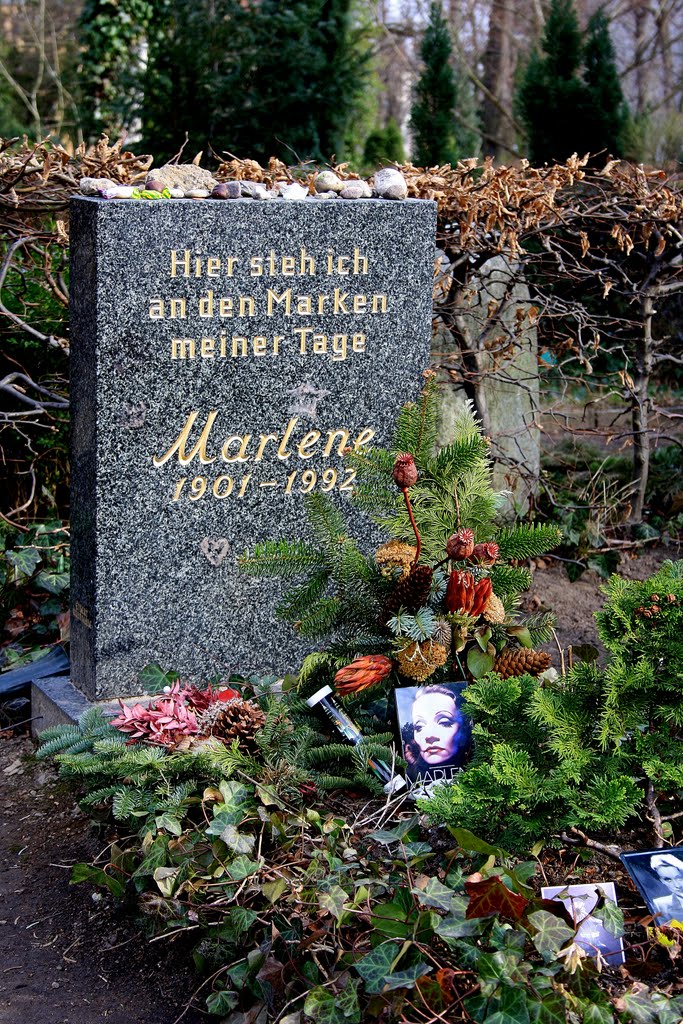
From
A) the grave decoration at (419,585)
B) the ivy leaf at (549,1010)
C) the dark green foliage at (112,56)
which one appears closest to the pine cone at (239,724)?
the grave decoration at (419,585)

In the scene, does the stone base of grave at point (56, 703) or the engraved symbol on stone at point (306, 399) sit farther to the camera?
the engraved symbol on stone at point (306, 399)

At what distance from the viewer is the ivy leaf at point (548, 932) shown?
1.73m

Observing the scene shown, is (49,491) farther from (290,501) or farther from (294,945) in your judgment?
(294,945)

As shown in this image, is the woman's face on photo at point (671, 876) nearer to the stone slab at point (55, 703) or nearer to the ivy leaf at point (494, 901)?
the ivy leaf at point (494, 901)

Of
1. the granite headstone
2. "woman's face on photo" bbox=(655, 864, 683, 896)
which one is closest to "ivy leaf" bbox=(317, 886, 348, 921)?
"woman's face on photo" bbox=(655, 864, 683, 896)

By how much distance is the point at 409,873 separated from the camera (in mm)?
2025

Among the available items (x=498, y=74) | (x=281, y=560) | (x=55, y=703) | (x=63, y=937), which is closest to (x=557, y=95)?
(x=498, y=74)

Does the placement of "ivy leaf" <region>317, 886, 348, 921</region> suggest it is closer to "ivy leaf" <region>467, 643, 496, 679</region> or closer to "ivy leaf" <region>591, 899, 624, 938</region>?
"ivy leaf" <region>591, 899, 624, 938</region>

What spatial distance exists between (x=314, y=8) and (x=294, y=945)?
8749 mm

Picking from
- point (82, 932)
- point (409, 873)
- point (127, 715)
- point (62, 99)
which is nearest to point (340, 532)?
point (127, 715)

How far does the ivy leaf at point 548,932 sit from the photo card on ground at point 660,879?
33 cm

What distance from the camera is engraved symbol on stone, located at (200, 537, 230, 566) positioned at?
3545 millimetres

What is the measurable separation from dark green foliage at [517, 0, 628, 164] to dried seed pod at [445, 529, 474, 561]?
7.18 m

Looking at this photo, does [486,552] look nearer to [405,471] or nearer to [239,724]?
[405,471]
